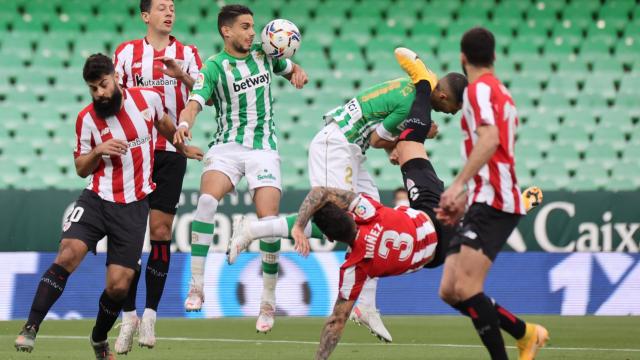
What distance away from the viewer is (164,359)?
8.89 meters

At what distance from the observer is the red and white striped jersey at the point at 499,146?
7105 millimetres

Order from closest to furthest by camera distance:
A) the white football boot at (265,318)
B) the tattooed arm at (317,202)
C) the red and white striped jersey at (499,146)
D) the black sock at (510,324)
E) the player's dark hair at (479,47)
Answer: the red and white striped jersey at (499,146), the player's dark hair at (479,47), the black sock at (510,324), the tattooed arm at (317,202), the white football boot at (265,318)

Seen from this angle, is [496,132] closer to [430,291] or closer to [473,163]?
[473,163]

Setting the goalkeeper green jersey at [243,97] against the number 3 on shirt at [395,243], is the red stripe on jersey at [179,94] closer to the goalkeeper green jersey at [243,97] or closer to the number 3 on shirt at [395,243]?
the goalkeeper green jersey at [243,97]

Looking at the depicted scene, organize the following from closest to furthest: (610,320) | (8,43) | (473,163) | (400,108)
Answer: (473,163)
(400,108)
(610,320)
(8,43)

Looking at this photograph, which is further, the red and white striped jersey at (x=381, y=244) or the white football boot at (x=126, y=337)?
the white football boot at (x=126, y=337)

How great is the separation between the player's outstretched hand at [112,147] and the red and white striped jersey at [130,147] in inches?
10.9

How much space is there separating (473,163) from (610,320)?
258 inches

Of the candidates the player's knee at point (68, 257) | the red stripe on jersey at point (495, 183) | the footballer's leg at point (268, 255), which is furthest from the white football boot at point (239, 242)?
the red stripe on jersey at point (495, 183)

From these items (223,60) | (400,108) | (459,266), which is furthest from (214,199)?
(459,266)

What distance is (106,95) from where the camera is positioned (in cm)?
809

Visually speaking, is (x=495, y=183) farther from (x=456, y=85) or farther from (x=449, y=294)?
(x=456, y=85)

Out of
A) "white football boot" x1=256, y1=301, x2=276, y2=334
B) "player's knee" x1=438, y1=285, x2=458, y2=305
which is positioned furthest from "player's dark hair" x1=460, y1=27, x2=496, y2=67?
"white football boot" x1=256, y1=301, x2=276, y2=334

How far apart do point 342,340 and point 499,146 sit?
3.85m
